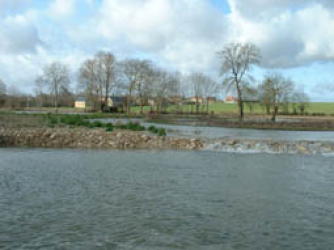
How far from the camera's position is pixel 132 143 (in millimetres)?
21078

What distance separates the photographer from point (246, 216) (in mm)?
8039

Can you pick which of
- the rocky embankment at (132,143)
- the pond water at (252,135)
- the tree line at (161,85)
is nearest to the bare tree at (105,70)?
the tree line at (161,85)

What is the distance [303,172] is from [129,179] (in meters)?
6.91

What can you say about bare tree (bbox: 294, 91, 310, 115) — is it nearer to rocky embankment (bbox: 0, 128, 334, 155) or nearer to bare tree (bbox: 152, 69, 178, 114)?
bare tree (bbox: 152, 69, 178, 114)

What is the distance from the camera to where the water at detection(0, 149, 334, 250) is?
21.8 feet

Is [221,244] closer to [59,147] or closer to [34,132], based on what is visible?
[59,147]

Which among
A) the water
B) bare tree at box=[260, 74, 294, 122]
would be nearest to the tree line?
bare tree at box=[260, 74, 294, 122]

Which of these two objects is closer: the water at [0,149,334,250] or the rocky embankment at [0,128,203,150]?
the water at [0,149,334,250]

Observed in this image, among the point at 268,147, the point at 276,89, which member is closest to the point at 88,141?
the point at 268,147

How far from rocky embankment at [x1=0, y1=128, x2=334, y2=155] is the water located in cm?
557

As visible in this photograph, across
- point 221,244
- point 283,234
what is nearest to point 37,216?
point 221,244

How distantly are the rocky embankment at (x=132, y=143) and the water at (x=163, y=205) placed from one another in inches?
219

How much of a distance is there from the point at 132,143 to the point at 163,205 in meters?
12.5

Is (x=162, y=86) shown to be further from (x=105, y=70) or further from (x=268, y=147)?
(x=268, y=147)
